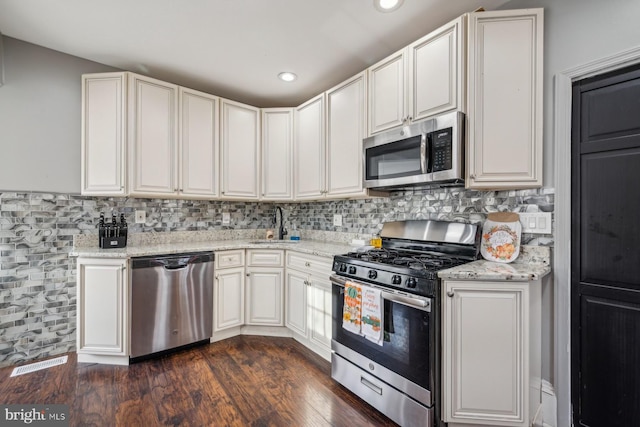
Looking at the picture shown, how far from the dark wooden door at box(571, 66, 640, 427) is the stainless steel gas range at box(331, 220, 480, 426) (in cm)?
57

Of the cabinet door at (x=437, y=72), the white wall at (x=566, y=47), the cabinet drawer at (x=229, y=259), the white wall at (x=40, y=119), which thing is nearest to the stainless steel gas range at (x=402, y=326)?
the white wall at (x=566, y=47)

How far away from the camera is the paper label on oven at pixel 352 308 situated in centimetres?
189

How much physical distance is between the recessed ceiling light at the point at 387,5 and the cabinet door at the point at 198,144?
180 centimetres

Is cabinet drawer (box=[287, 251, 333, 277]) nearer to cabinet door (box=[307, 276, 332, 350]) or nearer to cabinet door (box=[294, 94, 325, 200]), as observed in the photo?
cabinet door (box=[307, 276, 332, 350])

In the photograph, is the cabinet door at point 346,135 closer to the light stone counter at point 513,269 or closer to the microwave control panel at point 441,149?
the microwave control panel at point 441,149

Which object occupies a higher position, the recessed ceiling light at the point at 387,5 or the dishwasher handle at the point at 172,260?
the recessed ceiling light at the point at 387,5

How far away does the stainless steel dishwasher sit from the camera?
2354 mm

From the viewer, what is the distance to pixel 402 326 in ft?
5.52

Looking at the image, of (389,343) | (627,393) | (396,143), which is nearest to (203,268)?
(389,343)

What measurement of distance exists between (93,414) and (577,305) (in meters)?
2.83

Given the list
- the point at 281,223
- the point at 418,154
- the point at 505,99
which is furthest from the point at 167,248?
the point at 505,99

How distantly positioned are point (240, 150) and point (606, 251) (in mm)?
2958

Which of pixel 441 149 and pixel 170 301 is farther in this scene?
pixel 170 301

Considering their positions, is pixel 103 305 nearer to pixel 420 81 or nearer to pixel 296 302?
pixel 296 302
